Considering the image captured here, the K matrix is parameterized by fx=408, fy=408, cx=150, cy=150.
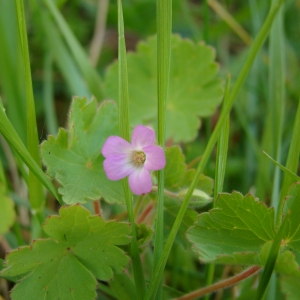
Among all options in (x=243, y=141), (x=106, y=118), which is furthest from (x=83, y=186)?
(x=243, y=141)

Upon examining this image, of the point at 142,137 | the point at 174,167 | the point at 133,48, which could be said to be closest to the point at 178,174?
the point at 174,167

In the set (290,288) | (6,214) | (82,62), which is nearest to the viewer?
(6,214)

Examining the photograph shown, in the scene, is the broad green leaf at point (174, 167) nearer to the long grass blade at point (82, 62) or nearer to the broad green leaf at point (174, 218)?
the broad green leaf at point (174, 218)

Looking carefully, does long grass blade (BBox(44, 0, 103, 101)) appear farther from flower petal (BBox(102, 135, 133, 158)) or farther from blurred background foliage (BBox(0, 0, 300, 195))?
flower petal (BBox(102, 135, 133, 158))

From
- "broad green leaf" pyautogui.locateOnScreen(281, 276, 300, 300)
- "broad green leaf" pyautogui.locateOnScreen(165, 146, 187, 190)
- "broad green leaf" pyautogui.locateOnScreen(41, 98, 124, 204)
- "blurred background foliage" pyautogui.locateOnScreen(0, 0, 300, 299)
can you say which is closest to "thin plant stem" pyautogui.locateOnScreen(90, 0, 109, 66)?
"blurred background foliage" pyautogui.locateOnScreen(0, 0, 300, 299)

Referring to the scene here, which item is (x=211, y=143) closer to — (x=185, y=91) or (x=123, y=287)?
(x=123, y=287)

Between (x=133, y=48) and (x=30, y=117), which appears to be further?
(x=133, y=48)

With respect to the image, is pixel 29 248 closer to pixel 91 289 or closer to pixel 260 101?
pixel 91 289

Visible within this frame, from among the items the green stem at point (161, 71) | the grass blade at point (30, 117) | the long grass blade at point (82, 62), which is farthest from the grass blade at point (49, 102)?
the green stem at point (161, 71)
